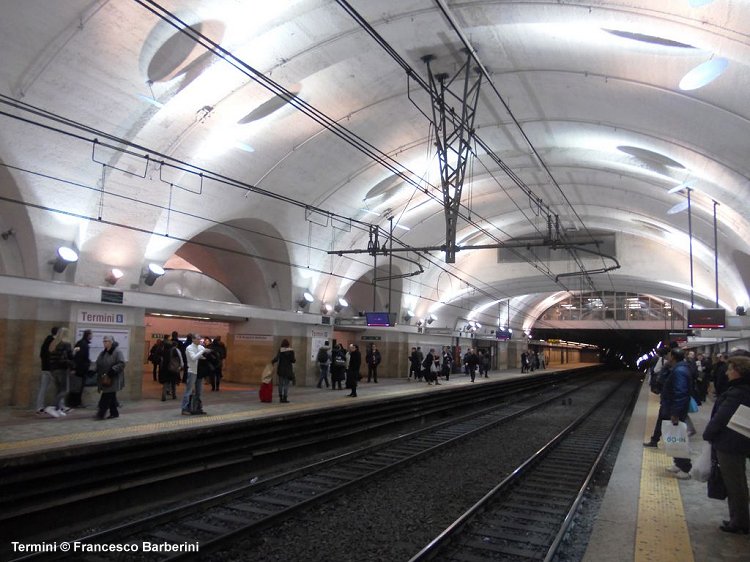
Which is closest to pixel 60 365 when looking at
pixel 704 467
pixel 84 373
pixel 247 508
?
pixel 84 373

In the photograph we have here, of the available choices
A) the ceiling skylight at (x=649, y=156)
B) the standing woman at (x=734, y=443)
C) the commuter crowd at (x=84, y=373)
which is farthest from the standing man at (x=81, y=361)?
the ceiling skylight at (x=649, y=156)

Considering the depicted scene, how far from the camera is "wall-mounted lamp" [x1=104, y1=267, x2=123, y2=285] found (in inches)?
476

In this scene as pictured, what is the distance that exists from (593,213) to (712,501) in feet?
65.5

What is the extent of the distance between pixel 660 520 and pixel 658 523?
121 mm

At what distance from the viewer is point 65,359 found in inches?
365

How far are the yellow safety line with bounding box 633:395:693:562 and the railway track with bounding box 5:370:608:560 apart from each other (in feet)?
11.4

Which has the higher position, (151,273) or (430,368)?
(151,273)

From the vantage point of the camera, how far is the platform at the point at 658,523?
14.7 ft

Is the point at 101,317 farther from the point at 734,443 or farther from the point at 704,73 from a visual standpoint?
the point at 704,73

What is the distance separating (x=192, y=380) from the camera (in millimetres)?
9891

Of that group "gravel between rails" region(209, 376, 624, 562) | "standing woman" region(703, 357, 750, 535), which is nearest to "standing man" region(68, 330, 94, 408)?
"gravel between rails" region(209, 376, 624, 562)

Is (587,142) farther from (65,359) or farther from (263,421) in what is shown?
(65,359)

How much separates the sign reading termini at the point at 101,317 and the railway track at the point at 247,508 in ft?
20.6

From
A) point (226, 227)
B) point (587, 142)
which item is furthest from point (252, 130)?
point (587, 142)
